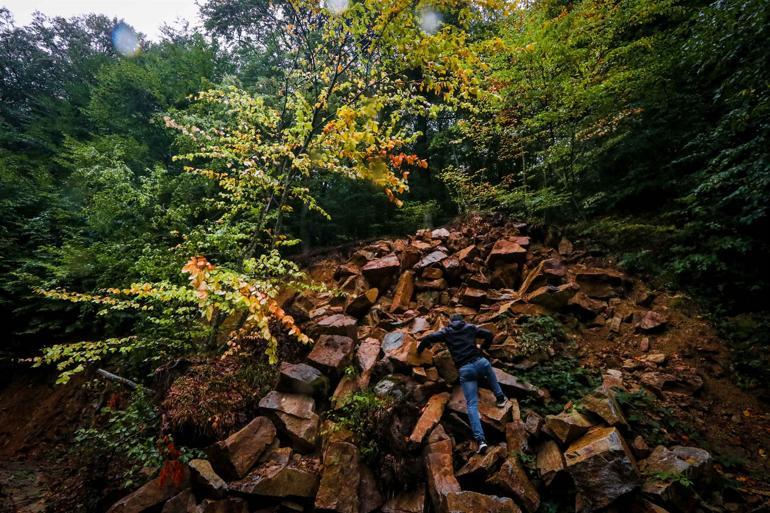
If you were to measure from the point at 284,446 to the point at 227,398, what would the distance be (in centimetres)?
120

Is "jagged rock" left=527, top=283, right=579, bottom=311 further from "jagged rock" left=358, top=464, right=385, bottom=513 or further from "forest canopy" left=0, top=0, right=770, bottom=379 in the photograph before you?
"jagged rock" left=358, top=464, right=385, bottom=513

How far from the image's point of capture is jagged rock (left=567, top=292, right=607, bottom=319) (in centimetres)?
666

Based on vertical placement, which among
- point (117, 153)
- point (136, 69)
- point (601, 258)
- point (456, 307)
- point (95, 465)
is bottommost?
point (95, 465)

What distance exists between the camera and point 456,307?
24.1 feet

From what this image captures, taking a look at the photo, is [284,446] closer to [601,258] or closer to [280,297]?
[280,297]

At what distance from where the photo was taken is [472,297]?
285 inches

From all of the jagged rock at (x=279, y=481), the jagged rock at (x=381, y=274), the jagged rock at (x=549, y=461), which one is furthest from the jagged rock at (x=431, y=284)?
the jagged rock at (x=279, y=481)

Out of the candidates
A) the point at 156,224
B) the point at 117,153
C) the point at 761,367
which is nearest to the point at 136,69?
the point at 117,153

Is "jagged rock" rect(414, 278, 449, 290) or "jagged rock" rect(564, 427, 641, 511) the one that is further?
"jagged rock" rect(414, 278, 449, 290)

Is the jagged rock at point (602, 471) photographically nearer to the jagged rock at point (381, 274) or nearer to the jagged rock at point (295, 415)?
the jagged rock at point (295, 415)

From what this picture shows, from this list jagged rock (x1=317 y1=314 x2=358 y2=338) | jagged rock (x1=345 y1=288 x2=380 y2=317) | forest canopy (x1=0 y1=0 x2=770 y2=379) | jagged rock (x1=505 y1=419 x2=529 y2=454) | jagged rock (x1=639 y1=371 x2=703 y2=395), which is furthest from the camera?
jagged rock (x1=345 y1=288 x2=380 y2=317)

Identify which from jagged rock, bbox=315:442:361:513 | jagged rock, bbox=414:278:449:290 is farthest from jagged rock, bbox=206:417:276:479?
jagged rock, bbox=414:278:449:290

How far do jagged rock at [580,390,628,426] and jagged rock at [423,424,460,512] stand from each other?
1.99 meters

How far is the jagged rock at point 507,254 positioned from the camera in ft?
26.2
